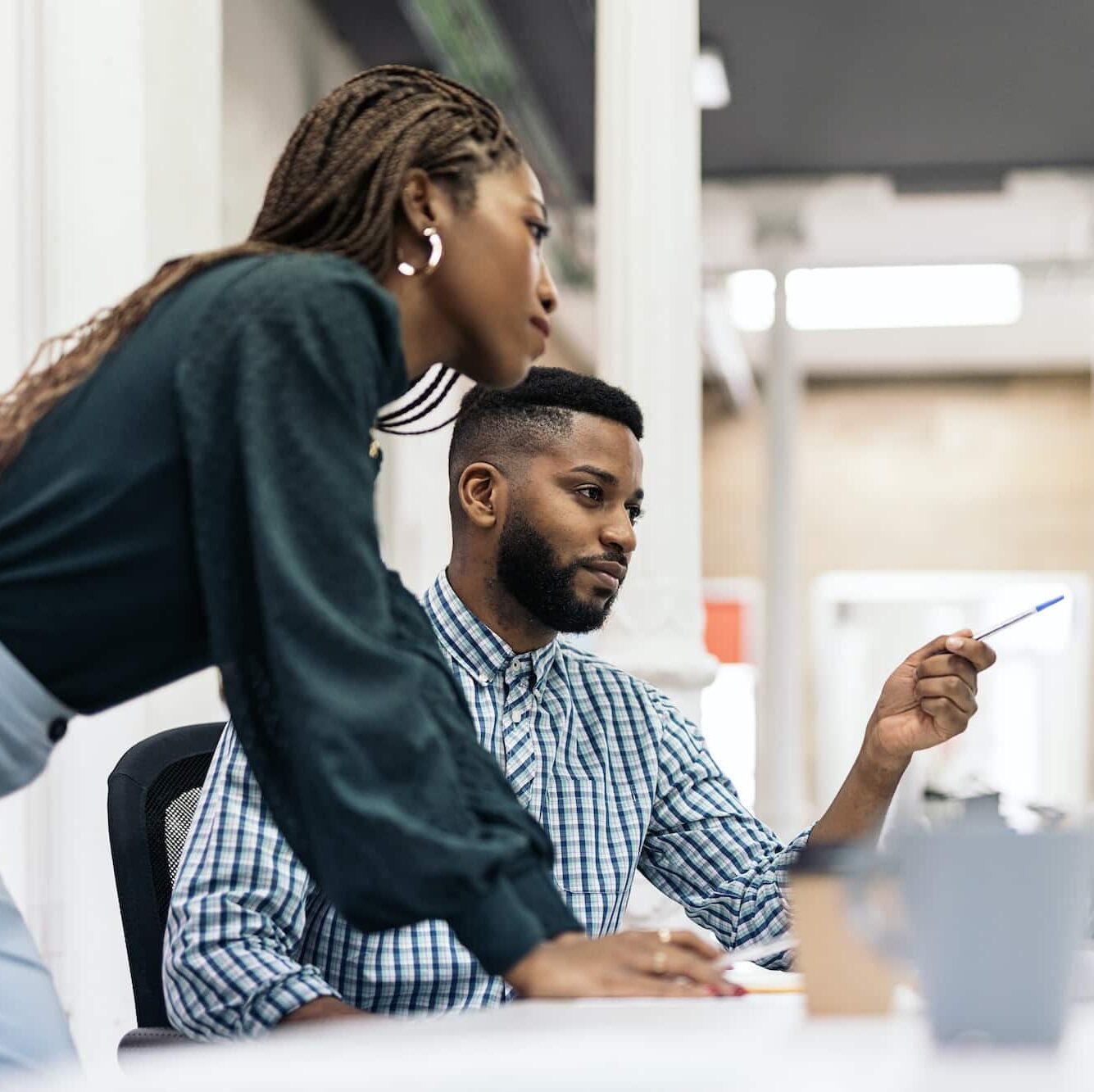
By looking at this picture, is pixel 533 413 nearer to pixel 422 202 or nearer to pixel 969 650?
pixel 969 650

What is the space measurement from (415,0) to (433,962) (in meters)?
3.73

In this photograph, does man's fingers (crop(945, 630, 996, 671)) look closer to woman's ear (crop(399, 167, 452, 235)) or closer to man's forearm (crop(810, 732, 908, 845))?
man's forearm (crop(810, 732, 908, 845))

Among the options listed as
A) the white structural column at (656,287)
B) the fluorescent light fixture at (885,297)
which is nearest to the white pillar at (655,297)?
the white structural column at (656,287)

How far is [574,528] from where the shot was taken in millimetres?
1728

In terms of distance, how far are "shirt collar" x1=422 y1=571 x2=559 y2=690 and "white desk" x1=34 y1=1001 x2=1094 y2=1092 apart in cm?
82

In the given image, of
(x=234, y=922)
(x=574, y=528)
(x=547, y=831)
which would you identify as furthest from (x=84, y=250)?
(x=234, y=922)

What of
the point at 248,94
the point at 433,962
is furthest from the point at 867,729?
the point at 248,94

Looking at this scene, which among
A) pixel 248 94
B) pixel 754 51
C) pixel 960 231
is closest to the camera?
pixel 248 94

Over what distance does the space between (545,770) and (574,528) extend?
28 cm

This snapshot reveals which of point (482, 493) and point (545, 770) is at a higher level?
point (482, 493)

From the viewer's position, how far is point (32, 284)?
2.26 metres

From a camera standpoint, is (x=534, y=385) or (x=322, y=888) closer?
(x=322, y=888)

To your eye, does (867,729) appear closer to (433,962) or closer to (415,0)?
(433,962)

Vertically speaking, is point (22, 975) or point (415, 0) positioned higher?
point (415, 0)
